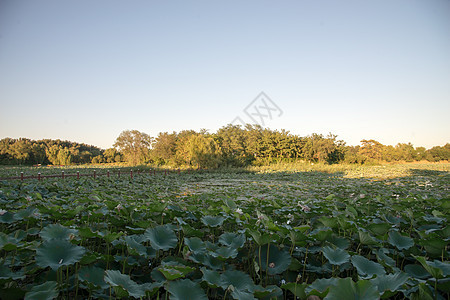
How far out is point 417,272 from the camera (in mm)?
1330

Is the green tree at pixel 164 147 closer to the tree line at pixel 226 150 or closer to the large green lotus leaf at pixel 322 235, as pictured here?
the tree line at pixel 226 150

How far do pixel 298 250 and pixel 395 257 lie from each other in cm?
74

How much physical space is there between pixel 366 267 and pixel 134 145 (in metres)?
39.4

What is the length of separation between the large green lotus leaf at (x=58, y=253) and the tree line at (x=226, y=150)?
19.9m

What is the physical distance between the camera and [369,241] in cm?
149

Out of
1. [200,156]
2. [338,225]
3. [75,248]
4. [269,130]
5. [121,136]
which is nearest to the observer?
[75,248]

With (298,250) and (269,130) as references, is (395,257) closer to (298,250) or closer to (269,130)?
(298,250)

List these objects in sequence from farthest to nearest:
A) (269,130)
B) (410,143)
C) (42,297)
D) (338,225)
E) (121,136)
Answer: (410,143) < (121,136) < (269,130) < (338,225) < (42,297)

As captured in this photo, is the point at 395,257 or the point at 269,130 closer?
the point at 395,257

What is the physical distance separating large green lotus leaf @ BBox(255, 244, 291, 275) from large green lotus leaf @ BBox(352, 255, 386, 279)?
330 mm

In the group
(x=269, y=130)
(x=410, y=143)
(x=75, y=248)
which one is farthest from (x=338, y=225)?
(x=410, y=143)

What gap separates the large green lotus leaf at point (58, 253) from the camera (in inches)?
42.0

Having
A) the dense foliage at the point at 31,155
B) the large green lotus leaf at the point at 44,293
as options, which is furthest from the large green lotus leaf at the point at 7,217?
the dense foliage at the point at 31,155

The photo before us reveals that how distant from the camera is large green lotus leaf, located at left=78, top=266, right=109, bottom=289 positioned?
1110 millimetres
